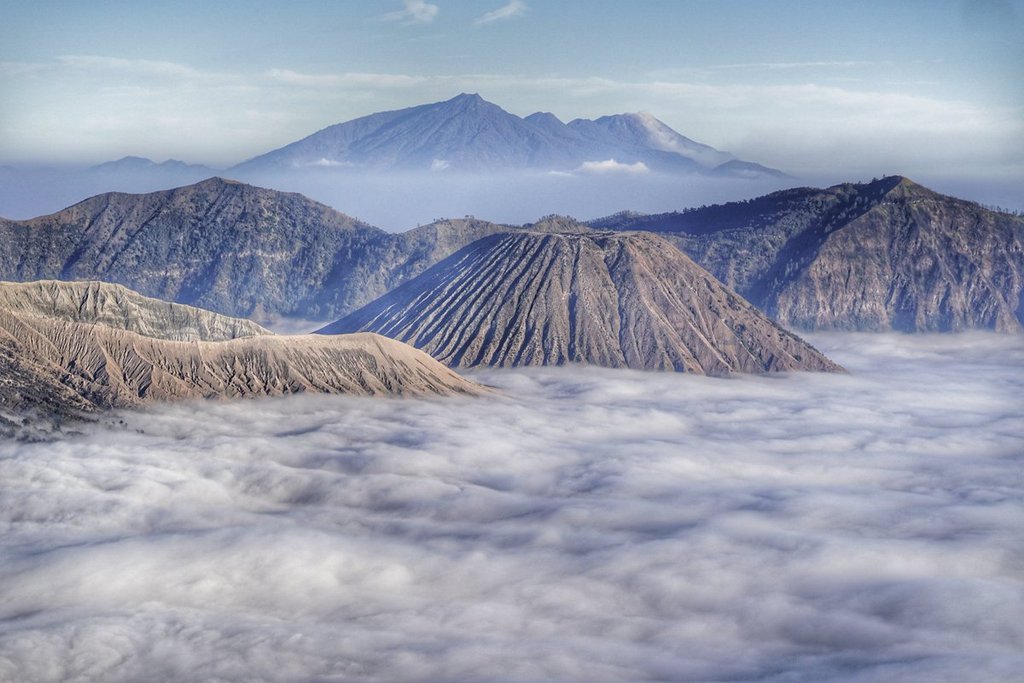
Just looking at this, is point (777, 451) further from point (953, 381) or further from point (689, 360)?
point (953, 381)

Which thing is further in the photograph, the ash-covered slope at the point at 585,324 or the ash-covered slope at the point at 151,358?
the ash-covered slope at the point at 585,324

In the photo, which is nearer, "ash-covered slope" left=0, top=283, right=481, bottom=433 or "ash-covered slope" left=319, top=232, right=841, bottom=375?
"ash-covered slope" left=0, top=283, right=481, bottom=433

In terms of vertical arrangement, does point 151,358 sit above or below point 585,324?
below

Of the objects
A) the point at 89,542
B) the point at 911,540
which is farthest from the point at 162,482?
the point at 911,540

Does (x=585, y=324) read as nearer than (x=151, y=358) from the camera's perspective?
No
